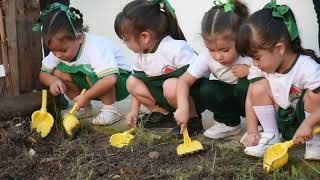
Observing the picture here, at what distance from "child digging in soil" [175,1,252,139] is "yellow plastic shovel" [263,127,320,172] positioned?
387 millimetres

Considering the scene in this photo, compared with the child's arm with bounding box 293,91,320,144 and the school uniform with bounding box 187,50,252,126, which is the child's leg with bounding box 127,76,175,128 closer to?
the school uniform with bounding box 187,50,252,126

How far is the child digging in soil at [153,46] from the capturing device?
2623mm

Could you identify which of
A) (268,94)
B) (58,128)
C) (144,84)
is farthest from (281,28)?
(58,128)

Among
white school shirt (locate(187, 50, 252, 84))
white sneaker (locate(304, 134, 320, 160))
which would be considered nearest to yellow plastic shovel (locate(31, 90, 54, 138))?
white school shirt (locate(187, 50, 252, 84))

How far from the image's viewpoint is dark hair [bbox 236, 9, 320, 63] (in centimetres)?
211

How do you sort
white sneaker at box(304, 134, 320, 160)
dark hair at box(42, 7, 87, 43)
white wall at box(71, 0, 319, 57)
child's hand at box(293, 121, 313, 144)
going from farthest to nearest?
white wall at box(71, 0, 319, 57)
dark hair at box(42, 7, 87, 43)
white sneaker at box(304, 134, 320, 160)
child's hand at box(293, 121, 313, 144)

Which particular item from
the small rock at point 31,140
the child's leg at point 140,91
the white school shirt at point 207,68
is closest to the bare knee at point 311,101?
the white school shirt at point 207,68

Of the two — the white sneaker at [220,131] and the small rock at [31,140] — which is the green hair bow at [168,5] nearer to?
the white sneaker at [220,131]

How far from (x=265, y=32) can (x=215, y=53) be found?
0.30m

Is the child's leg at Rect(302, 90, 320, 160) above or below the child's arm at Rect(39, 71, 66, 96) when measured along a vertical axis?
above

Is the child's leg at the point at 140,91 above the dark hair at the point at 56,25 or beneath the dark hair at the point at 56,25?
beneath

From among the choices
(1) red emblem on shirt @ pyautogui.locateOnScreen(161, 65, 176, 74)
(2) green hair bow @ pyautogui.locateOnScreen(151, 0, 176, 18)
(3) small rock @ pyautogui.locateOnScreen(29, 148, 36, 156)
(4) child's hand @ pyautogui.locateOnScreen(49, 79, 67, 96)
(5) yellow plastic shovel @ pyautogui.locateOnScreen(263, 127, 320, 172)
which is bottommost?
(3) small rock @ pyautogui.locateOnScreen(29, 148, 36, 156)

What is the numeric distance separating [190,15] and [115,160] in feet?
5.80

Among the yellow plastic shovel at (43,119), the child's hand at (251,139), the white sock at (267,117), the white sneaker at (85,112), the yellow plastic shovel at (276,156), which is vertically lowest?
the white sneaker at (85,112)
